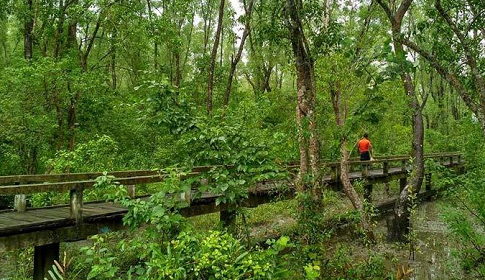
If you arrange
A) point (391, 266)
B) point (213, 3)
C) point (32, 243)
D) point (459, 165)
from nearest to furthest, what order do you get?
point (32, 243), point (391, 266), point (459, 165), point (213, 3)

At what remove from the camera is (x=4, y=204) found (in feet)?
51.3

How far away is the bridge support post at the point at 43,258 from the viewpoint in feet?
23.3

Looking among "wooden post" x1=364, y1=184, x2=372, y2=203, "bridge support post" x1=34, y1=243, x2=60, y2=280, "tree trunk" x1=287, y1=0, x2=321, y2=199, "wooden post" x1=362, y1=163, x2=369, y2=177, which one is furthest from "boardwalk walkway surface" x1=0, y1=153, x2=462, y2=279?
"wooden post" x1=364, y1=184, x2=372, y2=203

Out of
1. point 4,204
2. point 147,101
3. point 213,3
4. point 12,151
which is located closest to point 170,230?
point 147,101

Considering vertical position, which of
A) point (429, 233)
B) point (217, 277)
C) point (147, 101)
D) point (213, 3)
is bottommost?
point (429, 233)

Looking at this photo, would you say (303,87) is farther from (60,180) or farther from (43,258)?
(43,258)

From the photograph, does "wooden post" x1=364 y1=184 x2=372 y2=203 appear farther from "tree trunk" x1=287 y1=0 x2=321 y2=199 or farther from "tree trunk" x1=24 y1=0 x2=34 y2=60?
"tree trunk" x1=24 y1=0 x2=34 y2=60

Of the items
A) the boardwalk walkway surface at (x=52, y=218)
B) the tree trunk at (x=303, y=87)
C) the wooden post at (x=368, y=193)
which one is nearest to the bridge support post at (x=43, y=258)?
the boardwalk walkway surface at (x=52, y=218)

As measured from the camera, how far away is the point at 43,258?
281 inches

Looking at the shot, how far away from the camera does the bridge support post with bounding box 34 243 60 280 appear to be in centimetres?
710

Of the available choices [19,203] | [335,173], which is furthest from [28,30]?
[335,173]

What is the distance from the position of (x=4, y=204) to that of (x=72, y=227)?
1082cm

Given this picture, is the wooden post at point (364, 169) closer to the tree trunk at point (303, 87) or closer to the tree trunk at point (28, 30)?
the tree trunk at point (303, 87)

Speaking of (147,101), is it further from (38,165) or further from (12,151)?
(38,165)
